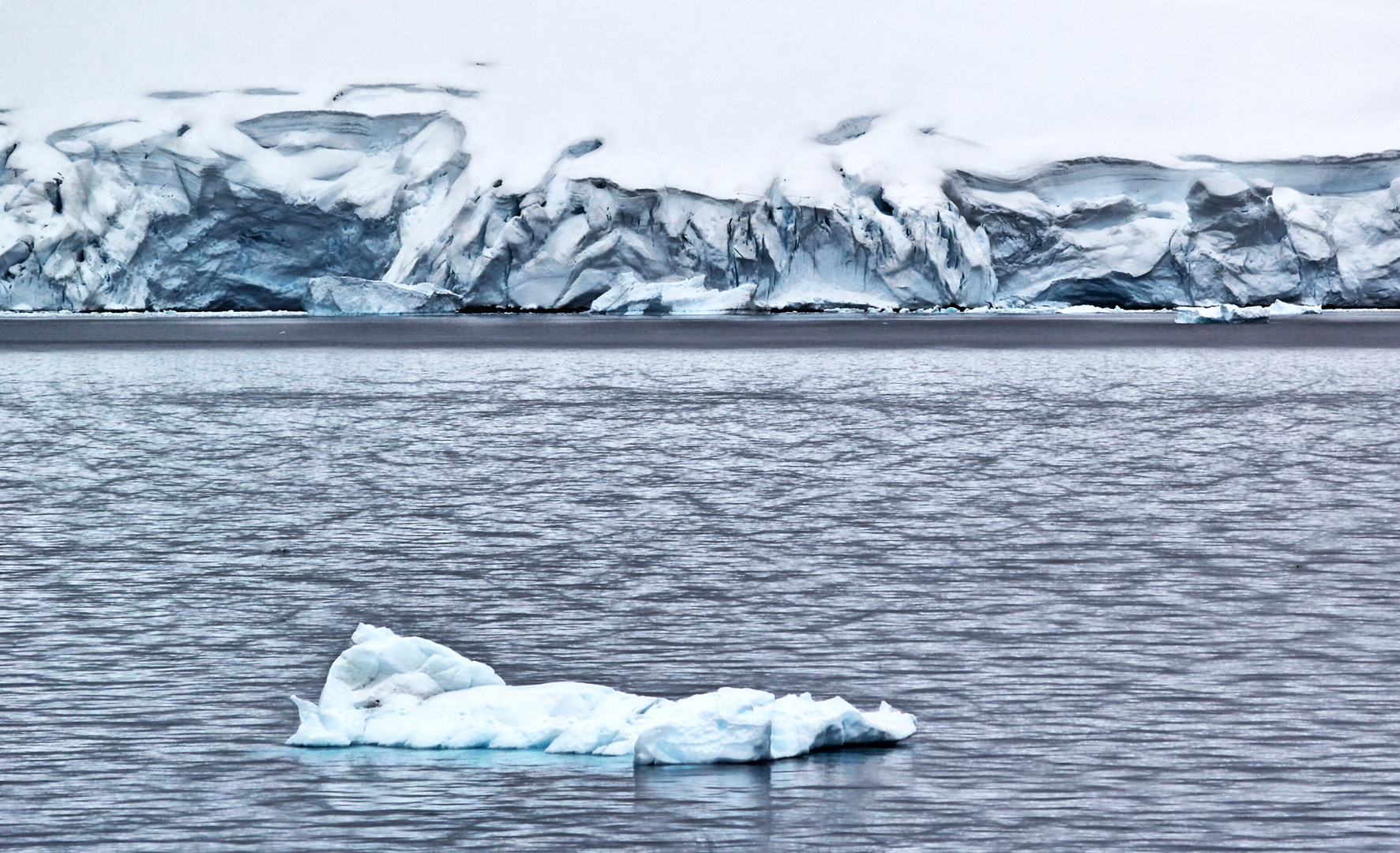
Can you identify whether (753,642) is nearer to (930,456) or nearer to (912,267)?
(930,456)

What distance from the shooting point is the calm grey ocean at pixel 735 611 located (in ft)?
15.9

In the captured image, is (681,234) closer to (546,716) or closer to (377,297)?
(377,297)

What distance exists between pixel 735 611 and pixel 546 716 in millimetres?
2309

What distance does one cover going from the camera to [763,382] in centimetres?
2630

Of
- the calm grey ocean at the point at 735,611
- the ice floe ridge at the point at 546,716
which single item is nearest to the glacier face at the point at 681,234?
the calm grey ocean at the point at 735,611

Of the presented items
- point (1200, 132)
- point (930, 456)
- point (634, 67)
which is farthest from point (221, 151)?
point (930, 456)

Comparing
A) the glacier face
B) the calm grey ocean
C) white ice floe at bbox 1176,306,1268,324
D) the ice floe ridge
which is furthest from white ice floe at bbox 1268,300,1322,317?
the ice floe ridge

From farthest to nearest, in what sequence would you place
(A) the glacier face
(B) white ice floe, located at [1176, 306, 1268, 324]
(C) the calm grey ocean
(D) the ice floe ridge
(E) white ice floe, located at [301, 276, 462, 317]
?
(E) white ice floe, located at [301, 276, 462, 317], (A) the glacier face, (B) white ice floe, located at [1176, 306, 1268, 324], (D) the ice floe ridge, (C) the calm grey ocean

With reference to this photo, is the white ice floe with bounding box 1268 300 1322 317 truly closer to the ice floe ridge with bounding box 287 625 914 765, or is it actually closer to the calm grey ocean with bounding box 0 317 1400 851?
the calm grey ocean with bounding box 0 317 1400 851

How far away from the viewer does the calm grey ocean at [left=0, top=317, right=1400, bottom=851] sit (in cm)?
484

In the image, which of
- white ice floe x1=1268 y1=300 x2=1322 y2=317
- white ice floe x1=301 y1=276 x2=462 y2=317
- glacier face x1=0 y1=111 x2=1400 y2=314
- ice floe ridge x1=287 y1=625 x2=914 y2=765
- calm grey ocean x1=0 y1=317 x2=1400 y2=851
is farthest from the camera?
white ice floe x1=301 y1=276 x2=462 y2=317

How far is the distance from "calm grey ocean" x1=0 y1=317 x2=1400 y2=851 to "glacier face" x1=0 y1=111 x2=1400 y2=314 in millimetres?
19148

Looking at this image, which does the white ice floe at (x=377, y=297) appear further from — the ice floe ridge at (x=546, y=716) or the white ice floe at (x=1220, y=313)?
the ice floe ridge at (x=546, y=716)

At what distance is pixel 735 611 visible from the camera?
7848 millimetres
